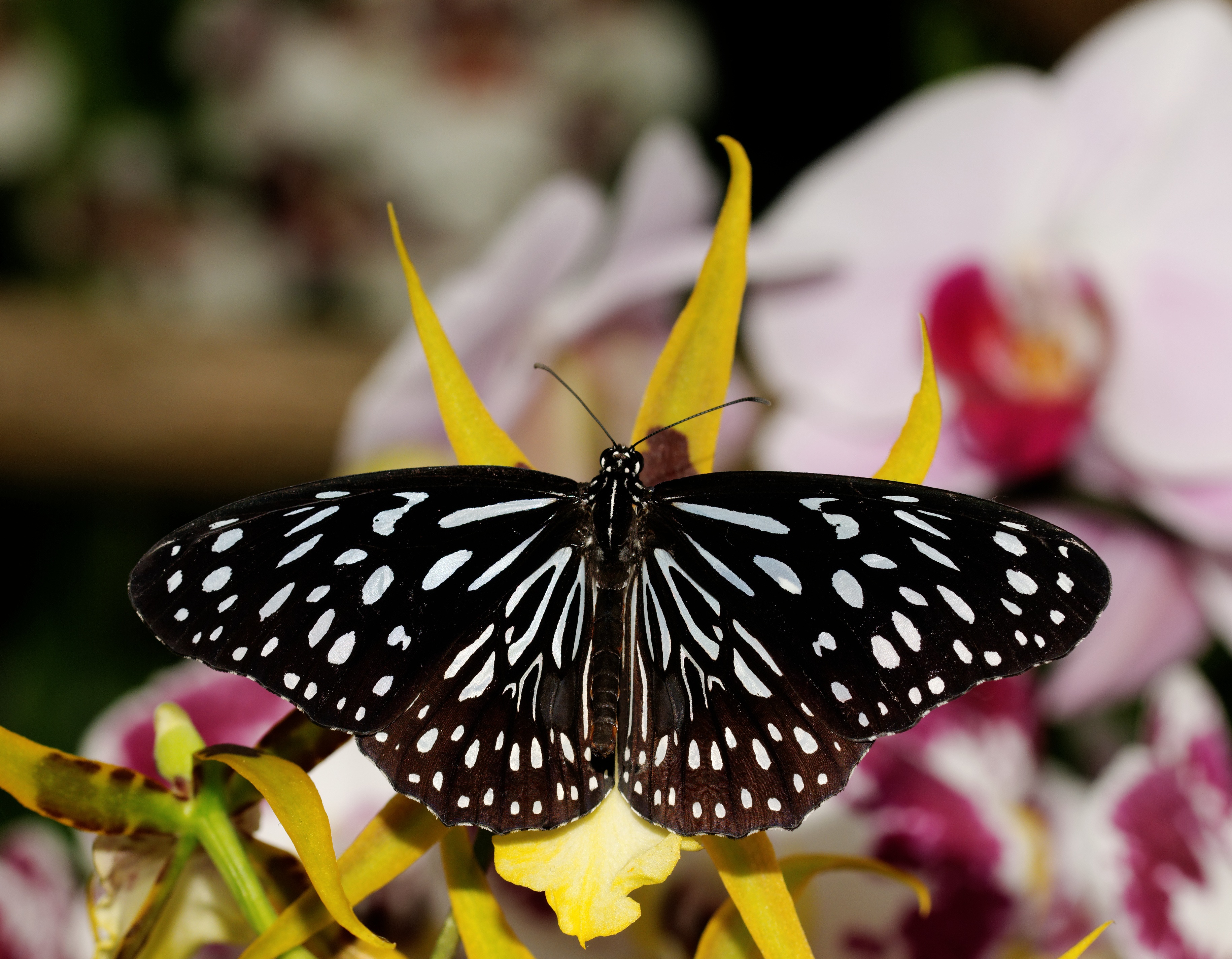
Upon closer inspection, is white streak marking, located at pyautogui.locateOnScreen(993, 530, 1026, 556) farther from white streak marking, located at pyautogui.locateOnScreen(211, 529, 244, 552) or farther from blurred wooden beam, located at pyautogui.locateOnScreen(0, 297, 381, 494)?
blurred wooden beam, located at pyautogui.locateOnScreen(0, 297, 381, 494)

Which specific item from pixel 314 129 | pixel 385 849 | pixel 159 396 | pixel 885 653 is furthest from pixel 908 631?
pixel 314 129

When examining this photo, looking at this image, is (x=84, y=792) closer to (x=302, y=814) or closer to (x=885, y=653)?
(x=302, y=814)

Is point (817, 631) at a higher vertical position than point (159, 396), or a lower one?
lower

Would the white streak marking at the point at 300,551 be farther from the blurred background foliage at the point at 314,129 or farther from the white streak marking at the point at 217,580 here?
the blurred background foliage at the point at 314,129

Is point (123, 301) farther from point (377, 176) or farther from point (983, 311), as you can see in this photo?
point (983, 311)

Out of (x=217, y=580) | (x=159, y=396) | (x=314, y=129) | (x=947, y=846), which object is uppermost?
(x=314, y=129)

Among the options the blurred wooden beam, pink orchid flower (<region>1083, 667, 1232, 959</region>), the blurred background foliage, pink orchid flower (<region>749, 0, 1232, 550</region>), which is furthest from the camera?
the blurred background foliage

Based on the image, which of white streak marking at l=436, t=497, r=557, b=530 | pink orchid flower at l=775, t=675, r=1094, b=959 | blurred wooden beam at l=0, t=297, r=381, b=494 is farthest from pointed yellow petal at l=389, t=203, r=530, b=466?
blurred wooden beam at l=0, t=297, r=381, b=494
